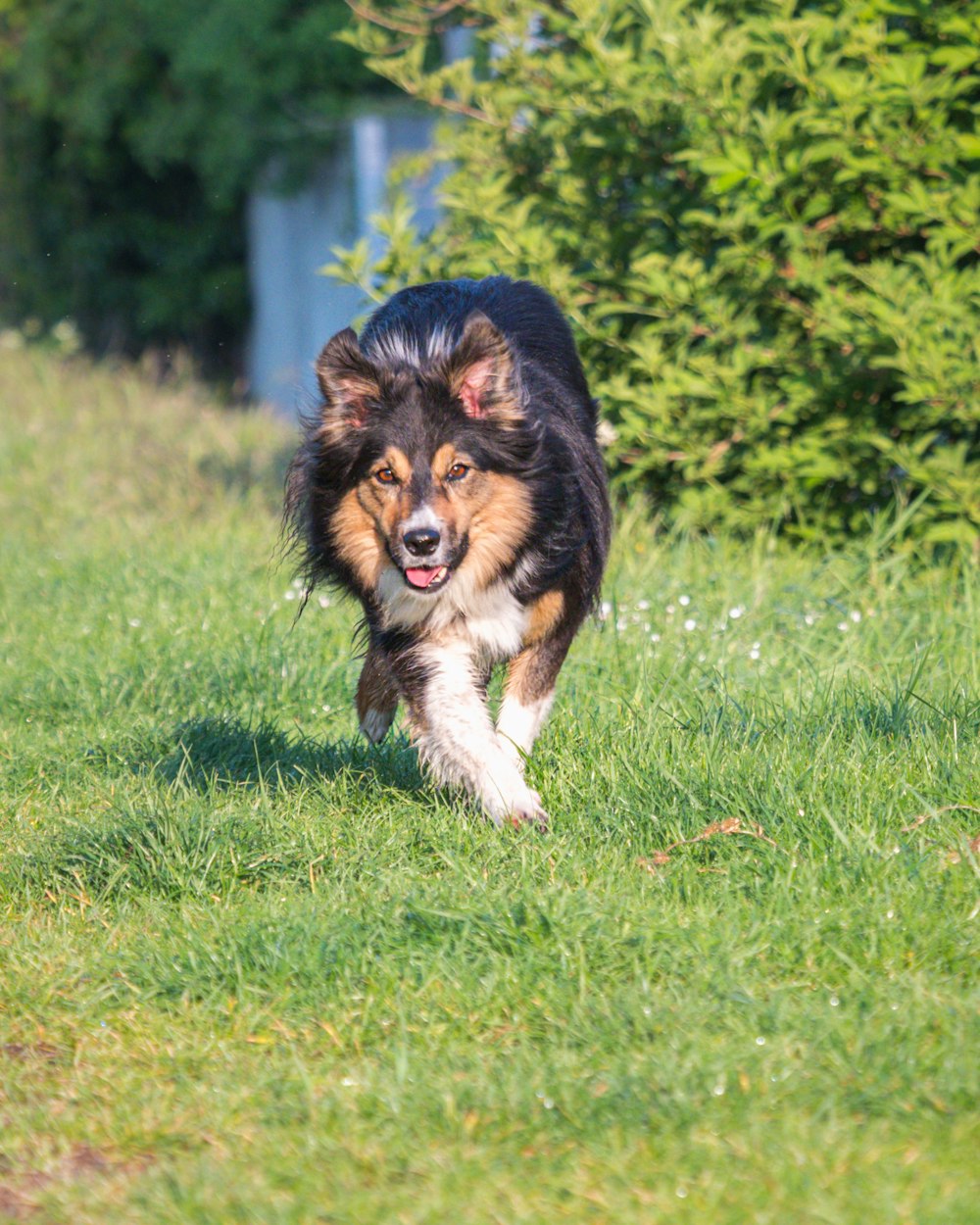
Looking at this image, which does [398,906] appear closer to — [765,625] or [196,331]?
[765,625]

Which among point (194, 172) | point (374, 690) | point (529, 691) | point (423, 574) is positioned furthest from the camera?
point (194, 172)

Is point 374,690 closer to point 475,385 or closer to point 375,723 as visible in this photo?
point 375,723

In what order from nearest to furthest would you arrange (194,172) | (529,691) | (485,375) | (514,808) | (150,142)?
(514,808), (485,375), (529,691), (150,142), (194,172)

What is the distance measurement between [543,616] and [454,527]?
48 cm

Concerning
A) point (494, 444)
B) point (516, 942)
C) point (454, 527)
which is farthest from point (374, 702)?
point (516, 942)

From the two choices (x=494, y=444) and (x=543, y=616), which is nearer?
(x=494, y=444)

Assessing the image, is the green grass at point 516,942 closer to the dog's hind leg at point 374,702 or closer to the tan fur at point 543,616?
the dog's hind leg at point 374,702

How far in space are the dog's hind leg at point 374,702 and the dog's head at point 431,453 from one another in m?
0.44

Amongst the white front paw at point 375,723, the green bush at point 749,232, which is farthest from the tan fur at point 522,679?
the green bush at point 749,232

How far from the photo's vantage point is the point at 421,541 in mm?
3941

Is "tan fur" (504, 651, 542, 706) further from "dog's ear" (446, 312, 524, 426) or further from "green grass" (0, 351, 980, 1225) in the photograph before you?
"dog's ear" (446, 312, 524, 426)

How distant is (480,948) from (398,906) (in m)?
0.24

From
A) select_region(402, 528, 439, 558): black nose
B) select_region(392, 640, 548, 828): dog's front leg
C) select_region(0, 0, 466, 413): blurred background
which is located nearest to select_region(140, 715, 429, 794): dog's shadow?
select_region(392, 640, 548, 828): dog's front leg

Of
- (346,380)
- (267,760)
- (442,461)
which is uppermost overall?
(346,380)
